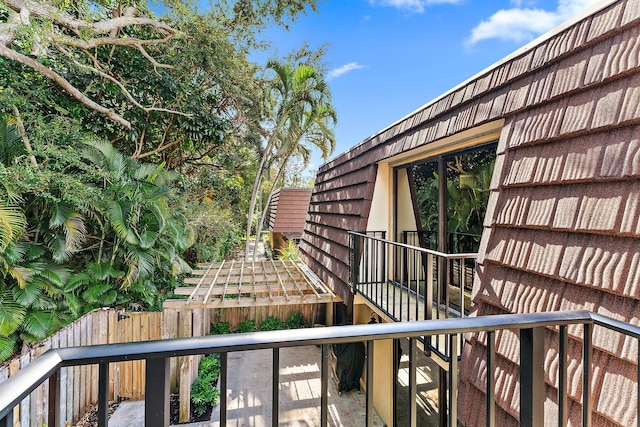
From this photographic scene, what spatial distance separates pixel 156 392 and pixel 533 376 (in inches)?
46.9

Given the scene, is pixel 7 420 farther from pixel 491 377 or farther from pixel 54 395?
pixel 491 377

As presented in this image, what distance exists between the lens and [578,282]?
1.67 m

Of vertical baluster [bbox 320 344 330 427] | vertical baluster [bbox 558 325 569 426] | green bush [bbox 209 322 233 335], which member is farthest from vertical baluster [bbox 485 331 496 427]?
green bush [bbox 209 322 233 335]

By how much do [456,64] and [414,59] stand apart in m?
2.24

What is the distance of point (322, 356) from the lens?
0.93m

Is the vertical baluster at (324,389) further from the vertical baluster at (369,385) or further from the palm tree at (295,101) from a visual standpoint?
the palm tree at (295,101)

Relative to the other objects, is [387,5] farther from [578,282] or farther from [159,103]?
[578,282]

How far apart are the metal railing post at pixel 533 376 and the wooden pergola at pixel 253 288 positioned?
4329mm

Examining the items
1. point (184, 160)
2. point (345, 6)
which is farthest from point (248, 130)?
point (345, 6)

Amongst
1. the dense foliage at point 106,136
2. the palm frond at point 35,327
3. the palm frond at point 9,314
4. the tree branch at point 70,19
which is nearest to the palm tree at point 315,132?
the dense foliage at point 106,136

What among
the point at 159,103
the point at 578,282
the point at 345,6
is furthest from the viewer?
the point at 345,6

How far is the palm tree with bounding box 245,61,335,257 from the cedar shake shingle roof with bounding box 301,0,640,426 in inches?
286

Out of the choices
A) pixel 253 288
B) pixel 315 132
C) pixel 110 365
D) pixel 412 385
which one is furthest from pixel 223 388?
pixel 315 132

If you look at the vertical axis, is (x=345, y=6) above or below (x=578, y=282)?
above
